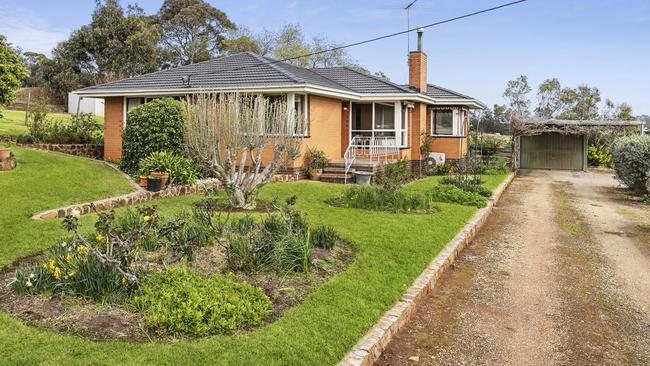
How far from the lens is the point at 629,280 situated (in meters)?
7.63

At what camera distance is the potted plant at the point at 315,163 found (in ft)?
60.2

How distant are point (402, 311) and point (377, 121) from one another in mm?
17073

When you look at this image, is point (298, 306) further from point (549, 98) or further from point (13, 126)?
point (549, 98)

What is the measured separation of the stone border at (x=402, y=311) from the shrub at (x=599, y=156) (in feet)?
87.0

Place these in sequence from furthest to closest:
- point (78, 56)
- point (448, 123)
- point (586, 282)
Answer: point (78, 56)
point (448, 123)
point (586, 282)

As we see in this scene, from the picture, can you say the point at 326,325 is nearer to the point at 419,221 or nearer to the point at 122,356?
the point at 122,356

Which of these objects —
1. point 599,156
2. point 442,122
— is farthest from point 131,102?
point 599,156

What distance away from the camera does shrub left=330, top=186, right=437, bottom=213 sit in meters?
12.1

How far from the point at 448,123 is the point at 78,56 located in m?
33.4

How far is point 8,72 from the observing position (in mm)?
13672

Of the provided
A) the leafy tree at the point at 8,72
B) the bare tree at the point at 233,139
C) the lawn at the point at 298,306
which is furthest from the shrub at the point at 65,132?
the bare tree at the point at 233,139

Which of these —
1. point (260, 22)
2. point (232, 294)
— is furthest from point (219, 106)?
point (260, 22)

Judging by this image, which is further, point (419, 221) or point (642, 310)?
point (419, 221)

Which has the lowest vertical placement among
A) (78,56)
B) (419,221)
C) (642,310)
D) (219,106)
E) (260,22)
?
(642,310)
